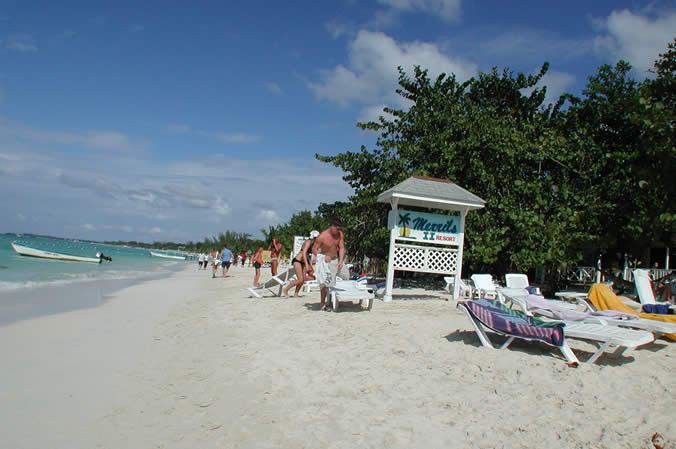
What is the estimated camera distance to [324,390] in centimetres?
400

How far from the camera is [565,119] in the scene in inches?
640

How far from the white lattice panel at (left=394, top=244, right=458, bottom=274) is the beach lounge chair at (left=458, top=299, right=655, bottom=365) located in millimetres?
4279

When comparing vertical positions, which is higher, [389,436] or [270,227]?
[270,227]

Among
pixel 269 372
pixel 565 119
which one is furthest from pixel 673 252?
pixel 269 372

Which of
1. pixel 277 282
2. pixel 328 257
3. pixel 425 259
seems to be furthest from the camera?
pixel 277 282

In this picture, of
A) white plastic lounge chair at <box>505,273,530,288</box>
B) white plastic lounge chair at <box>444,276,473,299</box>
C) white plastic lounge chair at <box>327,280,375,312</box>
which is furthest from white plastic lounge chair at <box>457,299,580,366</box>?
white plastic lounge chair at <box>444,276,473,299</box>

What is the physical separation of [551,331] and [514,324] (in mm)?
368

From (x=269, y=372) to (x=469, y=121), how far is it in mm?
11746

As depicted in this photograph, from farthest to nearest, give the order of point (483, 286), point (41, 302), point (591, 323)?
point (483, 286) → point (41, 302) → point (591, 323)

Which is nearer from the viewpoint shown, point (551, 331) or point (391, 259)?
A: point (551, 331)

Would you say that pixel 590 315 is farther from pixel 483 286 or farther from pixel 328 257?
pixel 483 286

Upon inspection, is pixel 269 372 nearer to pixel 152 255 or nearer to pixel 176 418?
pixel 176 418

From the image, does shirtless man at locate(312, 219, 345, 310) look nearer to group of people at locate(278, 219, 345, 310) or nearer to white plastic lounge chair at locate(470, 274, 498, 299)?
group of people at locate(278, 219, 345, 310)

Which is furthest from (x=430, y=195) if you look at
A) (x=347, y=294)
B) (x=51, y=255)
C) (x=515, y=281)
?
(x=51, y=255)
